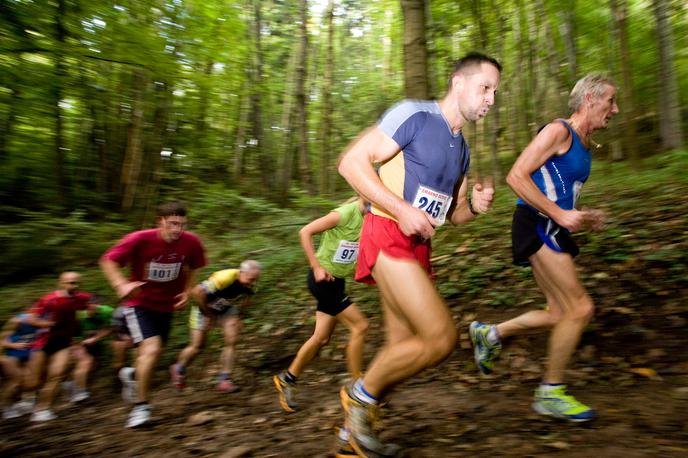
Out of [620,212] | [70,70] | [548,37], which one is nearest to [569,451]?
[620,212]

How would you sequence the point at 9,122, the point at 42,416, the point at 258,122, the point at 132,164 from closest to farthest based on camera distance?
the point at 42,416 < the point at 9,122 < the point at 132,164 < the point at 258,122

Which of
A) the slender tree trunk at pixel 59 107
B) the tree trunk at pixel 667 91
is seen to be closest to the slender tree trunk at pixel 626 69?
the tree trunk at pixel 667 91

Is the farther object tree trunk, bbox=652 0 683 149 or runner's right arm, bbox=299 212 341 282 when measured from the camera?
tree trunk, bbox=652 0 683 149

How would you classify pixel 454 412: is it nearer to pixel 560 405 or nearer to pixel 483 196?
pixel 560 405

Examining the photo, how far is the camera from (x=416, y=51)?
587 cm

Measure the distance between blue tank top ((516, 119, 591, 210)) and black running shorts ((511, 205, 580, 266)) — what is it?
16cm

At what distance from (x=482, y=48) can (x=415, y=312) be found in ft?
24.2

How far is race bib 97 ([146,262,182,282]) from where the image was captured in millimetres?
4859

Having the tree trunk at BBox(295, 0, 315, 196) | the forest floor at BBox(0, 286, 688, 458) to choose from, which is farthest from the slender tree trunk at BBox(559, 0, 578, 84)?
the forest floor at BBox(0, 286, 688, 458)

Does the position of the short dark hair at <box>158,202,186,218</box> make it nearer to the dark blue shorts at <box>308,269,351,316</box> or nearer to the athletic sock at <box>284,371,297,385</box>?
the dark blue shorts at <box>308,269,351,316</box>

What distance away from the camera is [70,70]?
771 cm

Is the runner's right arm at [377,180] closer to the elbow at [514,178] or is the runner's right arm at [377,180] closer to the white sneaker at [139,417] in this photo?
the elbow at [514,178]

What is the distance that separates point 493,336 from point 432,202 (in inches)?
61.9

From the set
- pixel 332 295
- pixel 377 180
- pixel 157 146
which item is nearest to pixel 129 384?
pixel 332 295
